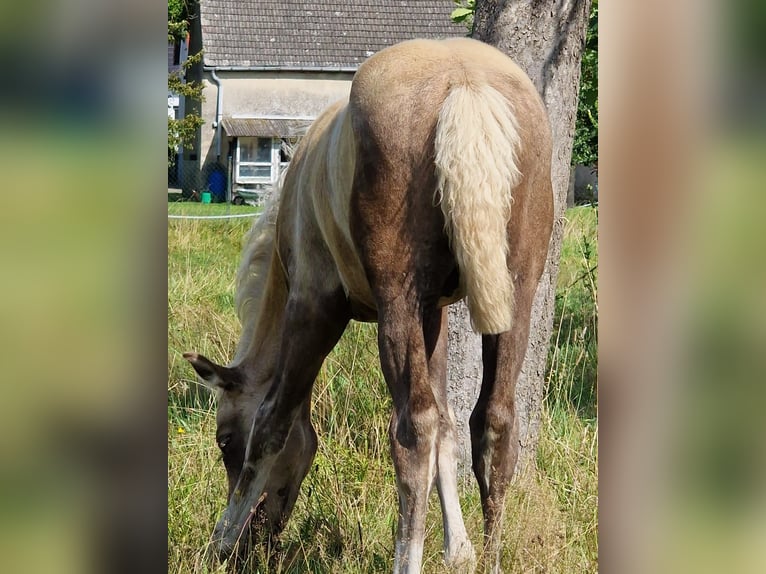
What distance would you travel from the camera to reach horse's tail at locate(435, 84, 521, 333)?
2.53 m

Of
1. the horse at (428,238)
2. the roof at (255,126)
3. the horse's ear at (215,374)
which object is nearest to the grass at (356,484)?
the horse at (428,238)

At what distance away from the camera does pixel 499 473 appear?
120 inches

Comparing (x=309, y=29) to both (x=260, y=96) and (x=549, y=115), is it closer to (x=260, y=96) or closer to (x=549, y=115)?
(x=260, y=96)

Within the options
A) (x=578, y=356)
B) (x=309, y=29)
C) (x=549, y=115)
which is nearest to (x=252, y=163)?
(x=309, y=29)

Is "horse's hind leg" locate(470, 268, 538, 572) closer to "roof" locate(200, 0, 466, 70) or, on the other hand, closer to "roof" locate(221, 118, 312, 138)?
"roof" locate(200, 0, 466, 70)

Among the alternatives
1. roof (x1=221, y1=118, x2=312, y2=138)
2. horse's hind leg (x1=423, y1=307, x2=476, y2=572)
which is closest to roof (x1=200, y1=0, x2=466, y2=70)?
roof (x1=221, y1=118, x2=312, y2=138)

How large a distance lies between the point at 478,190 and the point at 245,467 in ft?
6.12

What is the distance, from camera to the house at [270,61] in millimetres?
27609

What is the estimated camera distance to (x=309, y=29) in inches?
1147

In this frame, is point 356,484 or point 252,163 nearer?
point 356,484
